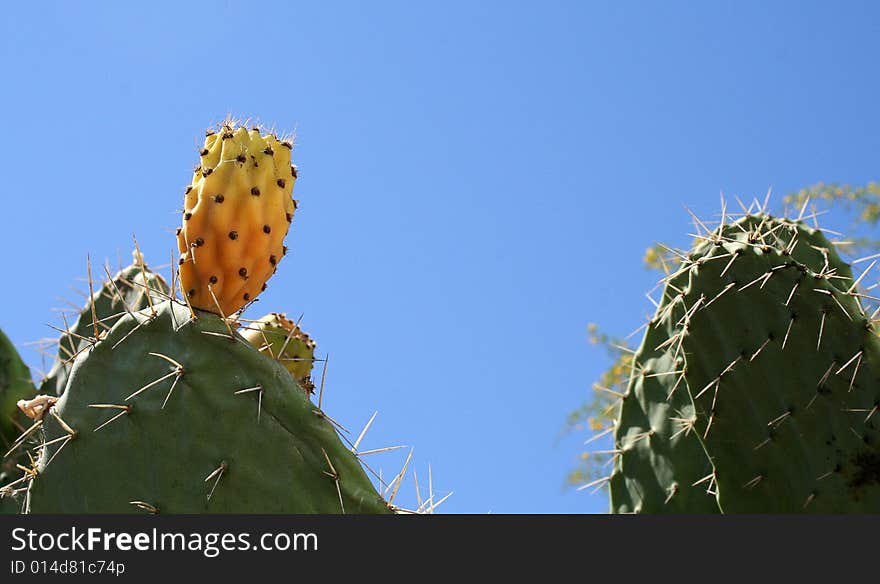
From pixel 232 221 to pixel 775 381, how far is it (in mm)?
1296

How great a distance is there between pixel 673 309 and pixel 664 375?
0.17m

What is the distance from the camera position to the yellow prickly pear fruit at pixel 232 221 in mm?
1891

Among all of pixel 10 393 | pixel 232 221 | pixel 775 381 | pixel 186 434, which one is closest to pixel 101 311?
pixel 10 393

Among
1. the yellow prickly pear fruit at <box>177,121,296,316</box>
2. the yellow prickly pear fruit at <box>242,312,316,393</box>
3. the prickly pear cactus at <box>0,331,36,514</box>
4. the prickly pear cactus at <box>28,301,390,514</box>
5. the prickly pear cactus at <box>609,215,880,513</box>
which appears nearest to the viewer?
the prickly pear cactus at <box>28,301,390,514</box>

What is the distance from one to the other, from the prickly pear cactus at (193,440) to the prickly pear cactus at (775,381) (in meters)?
0.98

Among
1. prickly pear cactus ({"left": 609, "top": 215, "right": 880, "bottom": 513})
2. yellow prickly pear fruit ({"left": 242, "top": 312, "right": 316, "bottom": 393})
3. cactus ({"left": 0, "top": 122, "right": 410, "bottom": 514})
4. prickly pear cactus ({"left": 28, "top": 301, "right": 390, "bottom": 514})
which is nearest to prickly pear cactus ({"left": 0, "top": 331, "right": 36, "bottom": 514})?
yellow prickly pear fruit ({"left": 242, "top": 312, "right": 316, "bottom": 393})

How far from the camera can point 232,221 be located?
1.90 meters

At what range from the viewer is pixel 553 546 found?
1.56 m

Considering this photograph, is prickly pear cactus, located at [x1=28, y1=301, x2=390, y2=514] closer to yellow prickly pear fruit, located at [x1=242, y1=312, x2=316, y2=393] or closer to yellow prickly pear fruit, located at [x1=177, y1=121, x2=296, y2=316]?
yellow prickly pear fruit, located at [x1=177, y1=121, x2=296, y2=316]

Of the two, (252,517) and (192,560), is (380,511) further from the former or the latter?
(192,560)

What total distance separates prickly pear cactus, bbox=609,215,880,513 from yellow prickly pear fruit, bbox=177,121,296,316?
3.26 ft

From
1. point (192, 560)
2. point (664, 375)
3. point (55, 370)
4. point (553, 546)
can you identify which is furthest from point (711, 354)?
point (55, 370)

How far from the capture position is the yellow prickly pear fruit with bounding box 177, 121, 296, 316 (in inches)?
74.4

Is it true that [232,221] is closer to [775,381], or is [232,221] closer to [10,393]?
[775,381]
